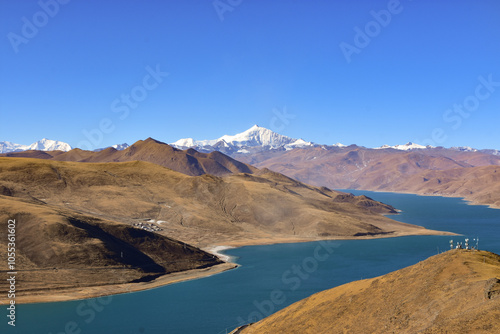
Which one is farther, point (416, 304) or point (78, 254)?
point (78, 254)

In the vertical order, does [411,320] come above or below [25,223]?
below

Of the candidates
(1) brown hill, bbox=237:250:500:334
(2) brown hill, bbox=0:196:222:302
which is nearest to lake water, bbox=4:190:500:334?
(2) brown hill, bbox=0:196:222:302

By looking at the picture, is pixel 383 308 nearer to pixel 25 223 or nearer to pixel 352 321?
pixel 352 321

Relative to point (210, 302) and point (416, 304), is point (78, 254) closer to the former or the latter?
point (210, 302)

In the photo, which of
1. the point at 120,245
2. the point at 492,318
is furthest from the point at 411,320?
the point at 120,245

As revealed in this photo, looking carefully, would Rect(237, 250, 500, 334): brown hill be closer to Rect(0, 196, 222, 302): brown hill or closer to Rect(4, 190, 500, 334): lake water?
Rect(4, 190, 500, 334): lake water

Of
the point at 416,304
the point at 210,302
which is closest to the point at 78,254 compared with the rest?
the point at 210,302

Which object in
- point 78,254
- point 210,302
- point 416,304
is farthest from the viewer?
point 78,254

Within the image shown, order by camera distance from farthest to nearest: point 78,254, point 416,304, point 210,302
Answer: point 78,254 → point 210,302 → point 416,304

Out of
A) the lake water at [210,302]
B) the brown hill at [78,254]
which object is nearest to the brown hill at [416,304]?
the lake water at [210,302]

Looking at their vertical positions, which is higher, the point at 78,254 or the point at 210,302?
the point at 78,254
